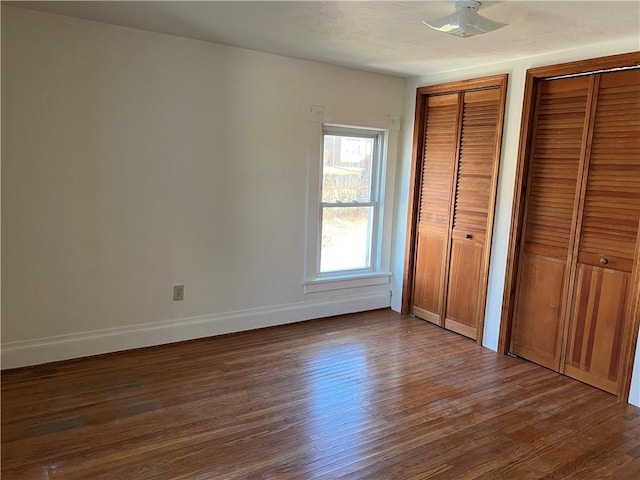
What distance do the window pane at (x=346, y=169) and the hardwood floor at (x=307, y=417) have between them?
56.0 inches

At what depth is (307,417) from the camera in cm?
262

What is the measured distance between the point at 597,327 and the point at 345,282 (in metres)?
2.07

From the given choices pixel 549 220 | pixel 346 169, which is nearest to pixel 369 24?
pixel 346 169

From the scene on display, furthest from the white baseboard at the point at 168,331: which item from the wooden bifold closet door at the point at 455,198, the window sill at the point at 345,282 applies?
the wooden bifold closet door at the point at 455,198

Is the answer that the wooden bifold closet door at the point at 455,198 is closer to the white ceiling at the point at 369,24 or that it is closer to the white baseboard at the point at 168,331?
the white ceiling at the point at 369,24

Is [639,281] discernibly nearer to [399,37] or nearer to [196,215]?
[399,37]

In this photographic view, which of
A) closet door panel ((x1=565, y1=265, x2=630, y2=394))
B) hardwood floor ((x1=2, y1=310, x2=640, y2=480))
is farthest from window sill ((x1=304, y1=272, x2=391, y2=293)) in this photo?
closet door panel ((x1=565, y1=265, x2=630, y2=394))

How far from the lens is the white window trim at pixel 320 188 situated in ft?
13.0

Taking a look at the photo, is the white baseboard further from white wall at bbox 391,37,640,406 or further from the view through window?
white wall at bbox 391,37,640,406

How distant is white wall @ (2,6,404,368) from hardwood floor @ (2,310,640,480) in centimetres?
32

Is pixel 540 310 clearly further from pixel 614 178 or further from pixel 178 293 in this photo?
pixel 178 293

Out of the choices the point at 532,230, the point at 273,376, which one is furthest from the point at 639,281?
the point at 273,376

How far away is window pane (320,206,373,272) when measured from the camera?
427 centimetres

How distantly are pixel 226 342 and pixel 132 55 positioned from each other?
86.2 inches
